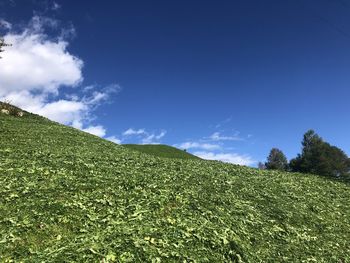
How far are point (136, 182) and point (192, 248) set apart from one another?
214 inches

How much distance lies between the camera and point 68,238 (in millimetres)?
11656

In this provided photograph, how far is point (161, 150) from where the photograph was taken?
55906 mm

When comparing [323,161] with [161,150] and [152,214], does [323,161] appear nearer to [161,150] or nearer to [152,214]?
[161,150]

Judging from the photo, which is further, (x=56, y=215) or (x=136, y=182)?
(x=136, y=182)

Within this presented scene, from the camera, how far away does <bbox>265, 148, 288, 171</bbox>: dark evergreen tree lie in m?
108

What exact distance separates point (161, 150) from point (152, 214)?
4216 centimetres

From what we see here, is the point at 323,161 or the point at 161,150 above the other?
the point at 323,161

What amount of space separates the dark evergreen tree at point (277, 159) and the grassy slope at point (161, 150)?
55.8 m

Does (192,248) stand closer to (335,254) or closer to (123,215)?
(123,215)

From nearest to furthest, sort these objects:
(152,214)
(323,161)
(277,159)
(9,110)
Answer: (152,214) < (9,110) < (323,161) < (277,159)

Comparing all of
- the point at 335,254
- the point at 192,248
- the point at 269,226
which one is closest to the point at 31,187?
the point at 192,248

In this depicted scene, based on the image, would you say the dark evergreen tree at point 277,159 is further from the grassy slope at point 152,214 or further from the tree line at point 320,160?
the grassy slope at point 152,214

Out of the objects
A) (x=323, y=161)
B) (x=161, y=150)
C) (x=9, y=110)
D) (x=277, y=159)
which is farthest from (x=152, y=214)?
(x=277, y=159)

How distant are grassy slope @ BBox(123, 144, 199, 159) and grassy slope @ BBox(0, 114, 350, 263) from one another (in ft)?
101
